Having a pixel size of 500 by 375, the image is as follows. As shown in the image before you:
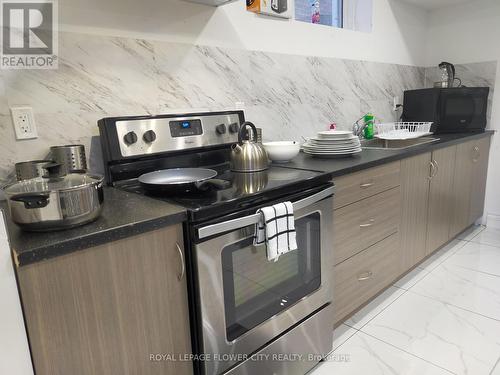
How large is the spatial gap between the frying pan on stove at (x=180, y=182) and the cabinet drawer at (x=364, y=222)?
656mm

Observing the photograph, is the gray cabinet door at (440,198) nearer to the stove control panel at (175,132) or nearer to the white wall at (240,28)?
the white wall at (240,28)

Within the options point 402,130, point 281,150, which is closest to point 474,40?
point 402,130

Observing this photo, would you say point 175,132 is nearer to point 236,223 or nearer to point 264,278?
point 236,223

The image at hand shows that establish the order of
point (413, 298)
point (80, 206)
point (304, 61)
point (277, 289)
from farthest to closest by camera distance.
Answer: point (304, 61) < point (413, 298) < point (277, 289) < point (80, 206)

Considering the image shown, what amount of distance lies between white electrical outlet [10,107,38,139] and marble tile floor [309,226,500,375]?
61.5 inches

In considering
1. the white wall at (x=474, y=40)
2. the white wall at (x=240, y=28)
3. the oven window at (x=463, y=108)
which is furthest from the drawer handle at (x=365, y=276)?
the white wall at (x=474, y=40)

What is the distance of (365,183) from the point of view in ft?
5.91

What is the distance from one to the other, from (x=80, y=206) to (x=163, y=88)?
919mm

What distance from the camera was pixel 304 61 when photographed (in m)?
2.32

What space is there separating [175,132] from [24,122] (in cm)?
57

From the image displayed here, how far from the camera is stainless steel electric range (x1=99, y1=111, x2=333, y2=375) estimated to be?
1.12 m

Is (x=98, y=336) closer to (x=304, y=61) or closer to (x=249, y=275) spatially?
(x=249, y=275)

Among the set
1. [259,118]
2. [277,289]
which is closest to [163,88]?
[259,118]

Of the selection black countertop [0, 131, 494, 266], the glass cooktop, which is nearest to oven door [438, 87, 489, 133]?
the glass cooktop
